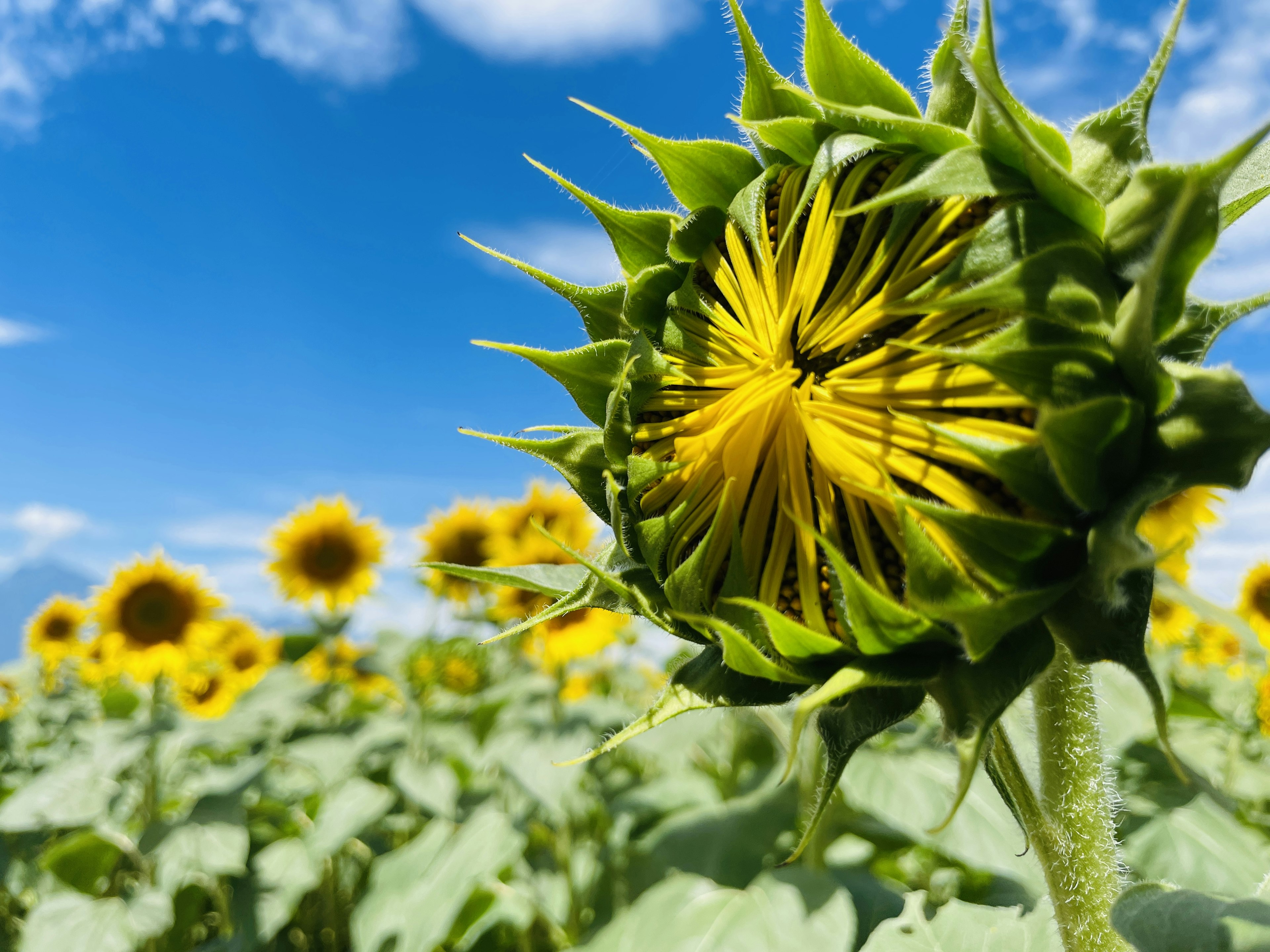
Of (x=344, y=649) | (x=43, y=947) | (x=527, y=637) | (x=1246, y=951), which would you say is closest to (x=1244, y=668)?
(x=527, y=637)

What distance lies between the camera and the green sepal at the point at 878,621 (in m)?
0.98

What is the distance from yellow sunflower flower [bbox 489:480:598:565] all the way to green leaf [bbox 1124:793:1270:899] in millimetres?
2576

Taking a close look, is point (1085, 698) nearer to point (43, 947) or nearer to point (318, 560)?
point (43, 947)

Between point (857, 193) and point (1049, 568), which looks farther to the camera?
point (857, 193)

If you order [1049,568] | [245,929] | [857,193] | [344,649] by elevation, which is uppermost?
[344,649]

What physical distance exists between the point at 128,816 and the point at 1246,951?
617cm

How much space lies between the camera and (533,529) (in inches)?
170

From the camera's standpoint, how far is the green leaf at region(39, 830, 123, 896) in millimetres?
4207

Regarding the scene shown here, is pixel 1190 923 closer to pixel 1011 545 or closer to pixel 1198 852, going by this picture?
pixel 1011 545

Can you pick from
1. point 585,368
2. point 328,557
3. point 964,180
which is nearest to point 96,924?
point 328,557

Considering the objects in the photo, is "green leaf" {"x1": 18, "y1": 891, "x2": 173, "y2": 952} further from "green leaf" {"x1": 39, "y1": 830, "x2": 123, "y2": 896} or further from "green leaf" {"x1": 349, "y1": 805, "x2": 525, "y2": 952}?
"green leaf" {"x1": 349, "y1": 805, "x2": 525, "y2": 952}

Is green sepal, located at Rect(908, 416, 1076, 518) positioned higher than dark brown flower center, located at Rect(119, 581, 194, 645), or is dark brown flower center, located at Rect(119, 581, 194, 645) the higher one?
dark brown flower center, located at Rect(119, 581, 194, 645)

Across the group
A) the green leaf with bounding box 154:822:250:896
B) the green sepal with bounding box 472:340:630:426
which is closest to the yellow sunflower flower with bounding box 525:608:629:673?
the green leaf with bounding box 154:822:250:896

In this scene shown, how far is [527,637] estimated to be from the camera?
423cm
